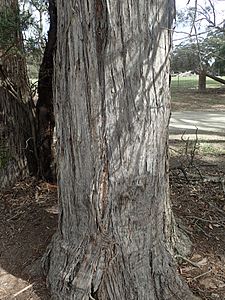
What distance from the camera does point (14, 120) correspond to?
14.9 ft

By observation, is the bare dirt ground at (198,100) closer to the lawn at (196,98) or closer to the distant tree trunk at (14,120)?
the lawn at (196,98)

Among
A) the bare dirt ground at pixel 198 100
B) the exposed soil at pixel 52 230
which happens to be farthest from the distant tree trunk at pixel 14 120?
the bare dirt ground at pixel 198 100

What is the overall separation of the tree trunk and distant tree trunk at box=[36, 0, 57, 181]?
5.17 ft

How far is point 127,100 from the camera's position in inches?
93.2

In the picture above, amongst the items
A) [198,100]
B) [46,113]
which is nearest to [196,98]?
[198,100]

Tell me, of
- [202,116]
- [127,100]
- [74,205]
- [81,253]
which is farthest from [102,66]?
[202,116]

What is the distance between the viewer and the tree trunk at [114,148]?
2318 millimetres

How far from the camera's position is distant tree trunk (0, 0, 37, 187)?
4.33 m

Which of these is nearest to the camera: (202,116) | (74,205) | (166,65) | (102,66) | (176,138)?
(102,66)

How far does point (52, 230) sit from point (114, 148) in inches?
56.6

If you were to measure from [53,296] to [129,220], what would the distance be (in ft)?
2.50

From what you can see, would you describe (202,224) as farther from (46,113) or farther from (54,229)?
(46,113)

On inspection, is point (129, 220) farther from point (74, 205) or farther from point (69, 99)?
point (69, 99)

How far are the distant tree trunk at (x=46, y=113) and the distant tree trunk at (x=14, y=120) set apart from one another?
89 mm
